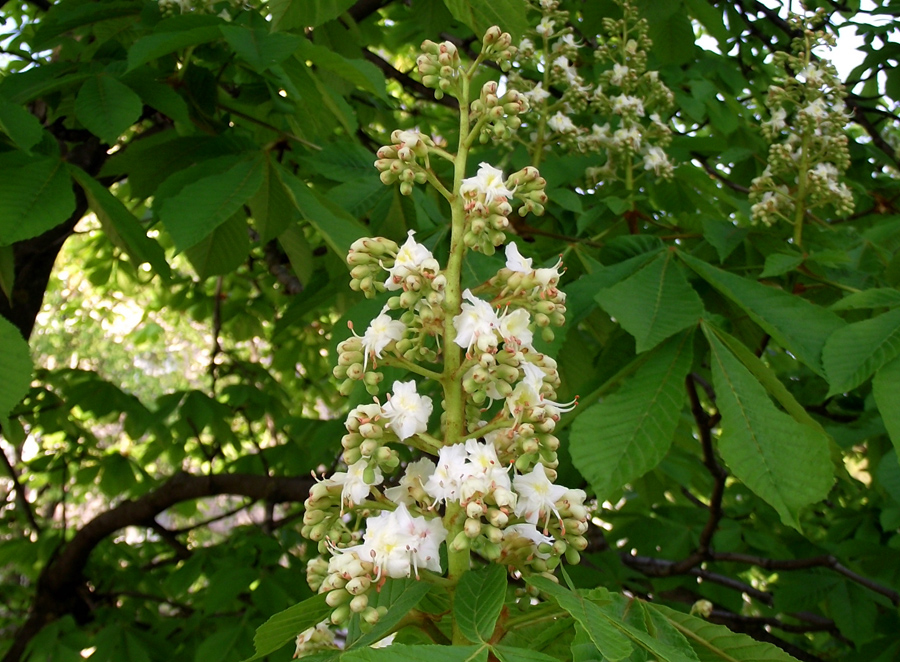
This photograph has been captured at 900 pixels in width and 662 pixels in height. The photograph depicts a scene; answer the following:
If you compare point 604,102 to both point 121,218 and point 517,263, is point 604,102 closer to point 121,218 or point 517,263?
point 121,218

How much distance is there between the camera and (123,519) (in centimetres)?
359

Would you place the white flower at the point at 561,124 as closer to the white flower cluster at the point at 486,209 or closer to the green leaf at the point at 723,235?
the green leaf at the point at 723,235

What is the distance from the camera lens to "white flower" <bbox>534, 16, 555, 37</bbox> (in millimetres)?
2557

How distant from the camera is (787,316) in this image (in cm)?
154

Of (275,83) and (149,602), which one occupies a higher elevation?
(275,83)

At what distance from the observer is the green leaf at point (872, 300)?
152cm

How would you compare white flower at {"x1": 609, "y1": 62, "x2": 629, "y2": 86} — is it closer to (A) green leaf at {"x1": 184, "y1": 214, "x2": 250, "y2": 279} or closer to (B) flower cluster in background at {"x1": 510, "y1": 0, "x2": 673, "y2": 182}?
(B) flower cluster in background at {"x1": 510, "y1": 0, "x2": 673, "y2": 182}

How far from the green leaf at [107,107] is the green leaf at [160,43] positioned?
14 cm

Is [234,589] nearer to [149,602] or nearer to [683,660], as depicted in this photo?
[149,602]

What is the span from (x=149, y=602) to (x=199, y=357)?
1297cm

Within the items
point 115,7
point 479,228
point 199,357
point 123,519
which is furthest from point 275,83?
A: point 199,357

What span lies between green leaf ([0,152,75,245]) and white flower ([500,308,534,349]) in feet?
3.55

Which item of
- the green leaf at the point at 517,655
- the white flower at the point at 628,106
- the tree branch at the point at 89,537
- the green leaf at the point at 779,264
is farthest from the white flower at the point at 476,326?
the tree branch at the point at 89,537

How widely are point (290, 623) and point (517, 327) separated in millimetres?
495
